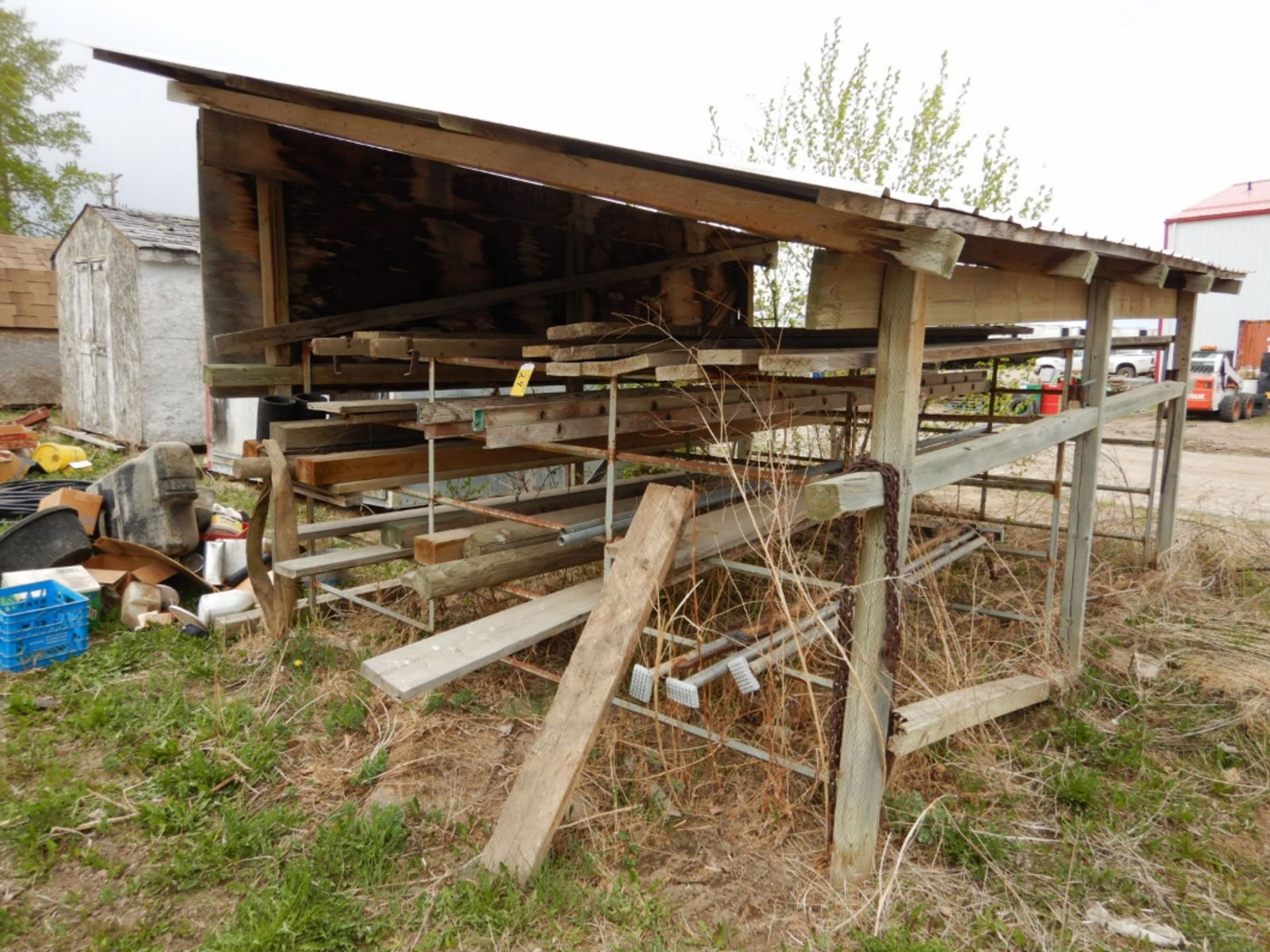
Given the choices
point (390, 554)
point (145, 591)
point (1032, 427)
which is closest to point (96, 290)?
point (145, 591)

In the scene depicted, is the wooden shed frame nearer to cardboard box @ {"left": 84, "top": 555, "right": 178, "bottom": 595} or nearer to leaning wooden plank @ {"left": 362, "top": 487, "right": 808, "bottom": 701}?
leaning wooden plank @ {"left": 362, "top": 487, "right": 808, "bottom": 701}

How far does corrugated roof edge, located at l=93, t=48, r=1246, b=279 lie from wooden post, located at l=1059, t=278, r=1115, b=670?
400mm

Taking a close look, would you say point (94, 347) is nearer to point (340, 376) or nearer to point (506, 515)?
point (340, 376)

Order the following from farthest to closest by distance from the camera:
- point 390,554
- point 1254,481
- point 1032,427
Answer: point 1254,481
point 390,554
point 1032,427

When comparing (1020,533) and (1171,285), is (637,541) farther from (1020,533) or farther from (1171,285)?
(1020,533)

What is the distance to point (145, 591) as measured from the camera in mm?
5926

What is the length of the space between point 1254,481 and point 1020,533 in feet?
23.0

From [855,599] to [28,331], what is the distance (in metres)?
20.0

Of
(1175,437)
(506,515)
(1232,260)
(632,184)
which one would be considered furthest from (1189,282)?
(1232,260)

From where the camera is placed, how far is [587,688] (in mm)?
3309

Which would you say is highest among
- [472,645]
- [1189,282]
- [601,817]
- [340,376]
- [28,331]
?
[1189,282]

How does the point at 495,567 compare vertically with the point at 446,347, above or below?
below

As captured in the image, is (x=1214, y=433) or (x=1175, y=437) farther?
(x=1214, y=433)

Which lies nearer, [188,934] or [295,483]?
[188,934]
